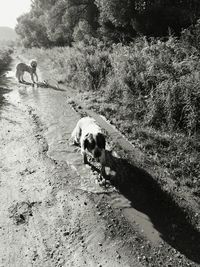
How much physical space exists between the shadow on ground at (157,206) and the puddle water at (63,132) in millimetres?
167

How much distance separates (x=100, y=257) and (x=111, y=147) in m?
3.40

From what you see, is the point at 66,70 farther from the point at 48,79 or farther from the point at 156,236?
the point at 156,236

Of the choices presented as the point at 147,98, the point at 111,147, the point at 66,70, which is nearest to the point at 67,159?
the point at 111,147

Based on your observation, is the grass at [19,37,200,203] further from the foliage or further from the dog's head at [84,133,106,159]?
the foliage

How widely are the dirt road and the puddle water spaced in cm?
3

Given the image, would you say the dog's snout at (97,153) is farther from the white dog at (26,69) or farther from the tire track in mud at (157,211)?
the white dog at (26,69)

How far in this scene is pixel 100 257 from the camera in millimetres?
4402

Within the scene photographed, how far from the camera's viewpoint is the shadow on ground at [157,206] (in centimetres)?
459

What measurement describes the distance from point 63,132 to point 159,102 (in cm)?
308

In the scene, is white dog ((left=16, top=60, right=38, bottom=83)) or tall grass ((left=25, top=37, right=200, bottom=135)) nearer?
tall grass ((left=25, top=37, right=200, bottom=135))

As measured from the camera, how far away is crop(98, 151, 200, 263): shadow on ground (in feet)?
15.1

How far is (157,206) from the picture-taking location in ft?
17.7

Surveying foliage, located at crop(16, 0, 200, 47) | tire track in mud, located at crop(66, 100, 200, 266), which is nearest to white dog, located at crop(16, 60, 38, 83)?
foliage, located at crop(16, 0, 200, 47)

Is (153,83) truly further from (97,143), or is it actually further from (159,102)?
(97,143)
